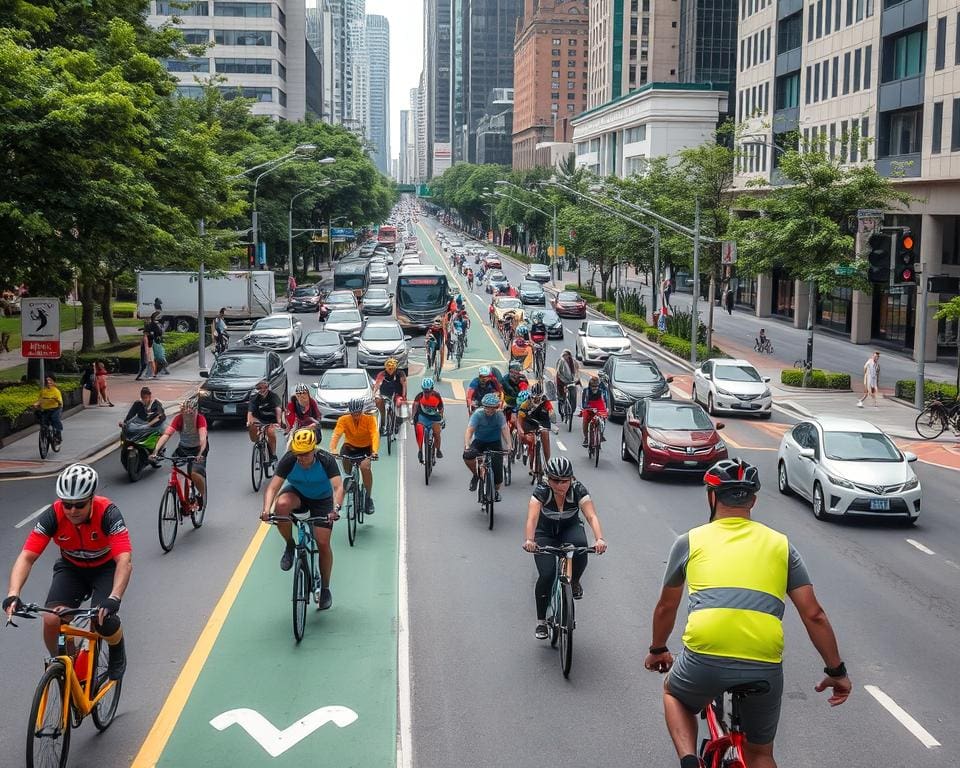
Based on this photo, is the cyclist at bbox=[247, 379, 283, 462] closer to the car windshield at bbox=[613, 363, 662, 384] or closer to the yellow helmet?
the yellow helmet

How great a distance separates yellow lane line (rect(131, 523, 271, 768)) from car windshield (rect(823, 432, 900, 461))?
9.92 metres

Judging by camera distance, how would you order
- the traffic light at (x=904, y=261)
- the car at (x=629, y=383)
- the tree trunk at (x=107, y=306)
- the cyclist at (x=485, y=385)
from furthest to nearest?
the tree trunk at (x=107, y=306) → the car at (x=629, y=383) → the traffic light at (x=904, y=261) → the cyclist at (x=485, y=385)

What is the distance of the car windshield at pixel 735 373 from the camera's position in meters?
32.6

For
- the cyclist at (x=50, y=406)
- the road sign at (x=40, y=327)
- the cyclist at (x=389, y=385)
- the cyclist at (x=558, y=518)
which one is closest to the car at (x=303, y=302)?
the road sign at (x=40, y=327)

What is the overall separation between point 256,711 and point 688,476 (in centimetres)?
1397

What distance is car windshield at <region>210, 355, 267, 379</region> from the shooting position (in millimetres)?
27844

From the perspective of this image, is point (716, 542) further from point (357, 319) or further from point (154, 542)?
point (357, 319)

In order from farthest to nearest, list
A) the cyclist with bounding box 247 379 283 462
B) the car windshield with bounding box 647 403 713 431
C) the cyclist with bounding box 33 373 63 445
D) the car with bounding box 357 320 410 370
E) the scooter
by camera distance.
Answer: the car with bounding box 357 320 410 370 < the cyclist with bounding box 33 373 63 445 < the car windshield with bounding box 647 403 713 431 < the scooter < the cyclist with bounding box 247 379 283 462

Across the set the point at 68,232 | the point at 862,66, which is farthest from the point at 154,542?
the point at 862,66

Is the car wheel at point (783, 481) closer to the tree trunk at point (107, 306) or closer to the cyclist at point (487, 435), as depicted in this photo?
the cyclist at point (487, 435)

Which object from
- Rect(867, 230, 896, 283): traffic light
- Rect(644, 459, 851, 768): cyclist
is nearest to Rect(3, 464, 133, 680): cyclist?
Rect(644, 459, 851, 768): cyclist

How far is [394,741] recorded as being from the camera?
8.76 meters

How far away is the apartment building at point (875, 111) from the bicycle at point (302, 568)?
25.8 meters

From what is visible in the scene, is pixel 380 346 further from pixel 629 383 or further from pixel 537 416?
pixel 537 416
